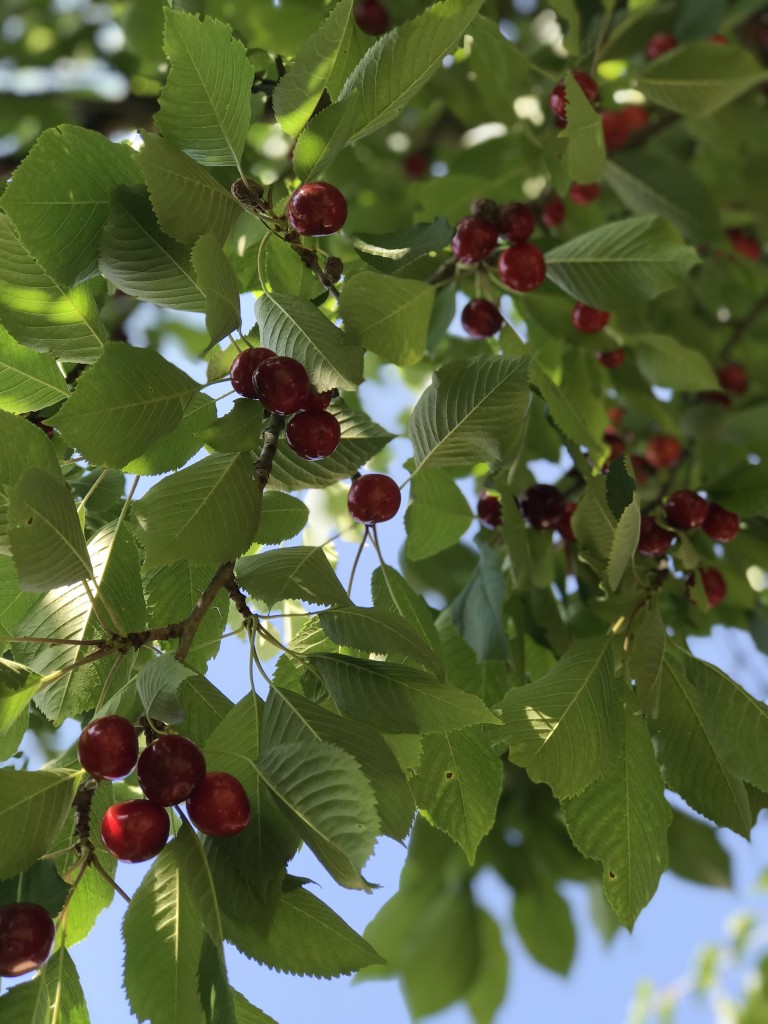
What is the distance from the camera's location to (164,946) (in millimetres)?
678

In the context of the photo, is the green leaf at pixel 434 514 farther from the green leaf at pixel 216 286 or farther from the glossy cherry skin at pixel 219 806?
the glossy cherry skin at pixel 219 806

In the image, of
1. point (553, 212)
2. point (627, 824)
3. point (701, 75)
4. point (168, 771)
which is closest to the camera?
point (168, 771)

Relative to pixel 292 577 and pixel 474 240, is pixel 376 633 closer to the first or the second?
pixel 292 577

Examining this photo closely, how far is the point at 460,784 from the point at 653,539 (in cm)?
45

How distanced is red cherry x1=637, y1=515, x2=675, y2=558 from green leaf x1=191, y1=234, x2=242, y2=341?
0.61 meters

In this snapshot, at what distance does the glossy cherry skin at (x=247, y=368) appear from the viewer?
0.81 m

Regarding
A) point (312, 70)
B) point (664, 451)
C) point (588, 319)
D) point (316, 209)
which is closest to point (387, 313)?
point (316, 209)

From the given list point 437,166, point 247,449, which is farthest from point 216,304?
point 437,166

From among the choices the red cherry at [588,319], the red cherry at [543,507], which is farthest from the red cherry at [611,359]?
the red cherry at [543,507]

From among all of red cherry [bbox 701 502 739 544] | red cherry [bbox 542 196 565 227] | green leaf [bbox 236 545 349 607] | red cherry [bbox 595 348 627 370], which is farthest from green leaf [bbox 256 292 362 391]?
red cherry [bbox 542 196 565 227]

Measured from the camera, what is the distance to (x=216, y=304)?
74 centimetres

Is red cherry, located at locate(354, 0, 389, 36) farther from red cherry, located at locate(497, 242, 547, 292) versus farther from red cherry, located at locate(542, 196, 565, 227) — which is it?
red cherry, located at locate(497, 242, 547, 292)

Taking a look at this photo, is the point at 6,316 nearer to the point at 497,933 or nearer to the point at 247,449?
the point at 247,449

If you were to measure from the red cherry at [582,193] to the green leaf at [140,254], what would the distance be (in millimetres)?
1201
